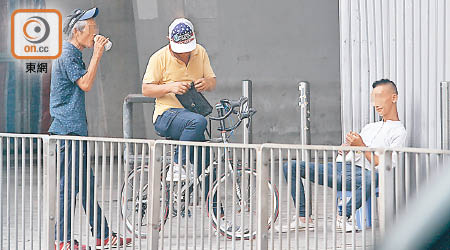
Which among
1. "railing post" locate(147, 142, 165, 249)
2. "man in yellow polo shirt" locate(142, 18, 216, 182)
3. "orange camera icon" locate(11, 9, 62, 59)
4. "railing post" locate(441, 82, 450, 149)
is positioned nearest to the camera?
"railing post" locate(147, 142, 165, 249)

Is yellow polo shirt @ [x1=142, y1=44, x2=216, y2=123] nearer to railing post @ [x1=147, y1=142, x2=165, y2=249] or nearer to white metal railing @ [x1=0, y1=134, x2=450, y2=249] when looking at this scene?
white metal railing @ [x1=0, y1=134, x2=450, y2=249]

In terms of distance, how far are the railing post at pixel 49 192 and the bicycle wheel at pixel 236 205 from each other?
1.17 metres

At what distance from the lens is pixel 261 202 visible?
4.44 m

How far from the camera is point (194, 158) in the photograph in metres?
4.78

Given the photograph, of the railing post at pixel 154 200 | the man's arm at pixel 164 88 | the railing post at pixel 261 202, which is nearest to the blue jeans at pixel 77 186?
the railing post at pixel 154 200

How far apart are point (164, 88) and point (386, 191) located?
11.1 ft

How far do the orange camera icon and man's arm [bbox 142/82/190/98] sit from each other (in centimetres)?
832

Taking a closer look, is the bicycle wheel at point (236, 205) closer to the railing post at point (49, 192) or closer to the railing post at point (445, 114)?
the railing post at point (49, 192)

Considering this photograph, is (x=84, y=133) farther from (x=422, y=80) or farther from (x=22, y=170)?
(x=422, y=80)

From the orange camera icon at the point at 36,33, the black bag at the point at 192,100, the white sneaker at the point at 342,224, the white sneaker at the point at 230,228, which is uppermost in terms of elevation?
the orange camera icon at the point at 36,33

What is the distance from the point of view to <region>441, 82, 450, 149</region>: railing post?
609cm

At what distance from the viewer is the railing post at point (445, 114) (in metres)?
6.09

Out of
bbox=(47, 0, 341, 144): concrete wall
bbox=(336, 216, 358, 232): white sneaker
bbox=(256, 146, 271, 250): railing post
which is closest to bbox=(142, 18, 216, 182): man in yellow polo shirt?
bbox=(256, 146, 271, 250): railing post

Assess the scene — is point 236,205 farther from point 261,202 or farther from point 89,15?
point 89,15
